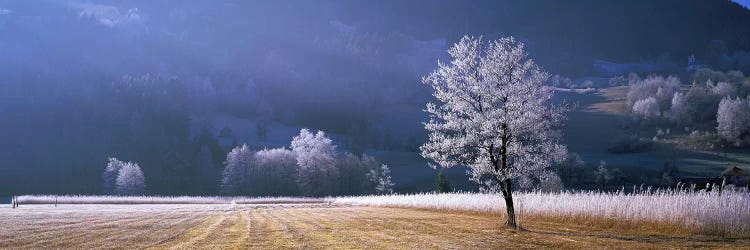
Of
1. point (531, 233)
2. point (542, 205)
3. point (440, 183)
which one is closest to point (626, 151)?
point (440, 183)

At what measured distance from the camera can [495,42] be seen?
83.5ft

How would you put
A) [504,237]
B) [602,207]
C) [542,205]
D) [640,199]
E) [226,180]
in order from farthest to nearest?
[226,180] < [542,205] < [602,207] < [640,199] < [504,237]

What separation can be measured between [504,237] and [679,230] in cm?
738

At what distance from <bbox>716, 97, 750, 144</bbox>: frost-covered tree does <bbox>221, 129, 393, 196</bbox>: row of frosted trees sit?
337ft

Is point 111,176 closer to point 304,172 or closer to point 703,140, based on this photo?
point 304,172

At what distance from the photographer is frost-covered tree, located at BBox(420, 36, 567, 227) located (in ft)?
78.6

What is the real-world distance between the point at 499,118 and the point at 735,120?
167m

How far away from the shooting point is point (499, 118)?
78.0 ft

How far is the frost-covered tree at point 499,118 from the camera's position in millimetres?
23969

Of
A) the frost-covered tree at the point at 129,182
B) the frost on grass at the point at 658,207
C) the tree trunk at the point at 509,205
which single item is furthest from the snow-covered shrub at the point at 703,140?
the tree trunk at the point at 509,205

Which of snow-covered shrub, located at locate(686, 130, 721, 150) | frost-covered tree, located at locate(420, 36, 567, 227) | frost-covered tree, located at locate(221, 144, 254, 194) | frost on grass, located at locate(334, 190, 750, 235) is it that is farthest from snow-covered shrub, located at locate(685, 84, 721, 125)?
frost-covered tree, located at locate(420, 36, 567, 227)

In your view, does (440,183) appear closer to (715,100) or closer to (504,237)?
(504,237)

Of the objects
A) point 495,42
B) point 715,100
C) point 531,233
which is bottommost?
point 531,233

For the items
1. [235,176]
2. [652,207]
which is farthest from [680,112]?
[652,207]
